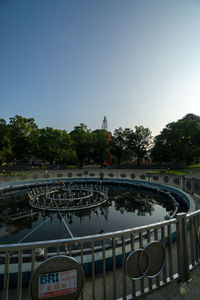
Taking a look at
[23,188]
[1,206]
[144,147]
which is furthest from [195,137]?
[1,206]

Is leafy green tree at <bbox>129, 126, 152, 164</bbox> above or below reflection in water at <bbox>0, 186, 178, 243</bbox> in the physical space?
above

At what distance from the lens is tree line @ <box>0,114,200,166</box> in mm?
33812

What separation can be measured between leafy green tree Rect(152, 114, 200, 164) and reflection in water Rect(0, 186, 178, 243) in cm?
2576

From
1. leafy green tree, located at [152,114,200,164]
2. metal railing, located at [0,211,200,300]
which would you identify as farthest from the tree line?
metal railing, located at [0,211,200,300]

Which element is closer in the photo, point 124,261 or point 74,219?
point 124,261

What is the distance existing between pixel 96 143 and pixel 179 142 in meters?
23.5

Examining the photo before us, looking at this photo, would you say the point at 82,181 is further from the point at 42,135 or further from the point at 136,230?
the point at 42,135

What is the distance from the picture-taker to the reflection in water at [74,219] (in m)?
6.60

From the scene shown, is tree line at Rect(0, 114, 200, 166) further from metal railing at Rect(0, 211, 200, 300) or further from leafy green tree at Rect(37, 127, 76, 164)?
metal railing at Rect(0, 211, 200, 300)

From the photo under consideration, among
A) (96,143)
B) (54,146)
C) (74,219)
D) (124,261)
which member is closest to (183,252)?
(124,261)

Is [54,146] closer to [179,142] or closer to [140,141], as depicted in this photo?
[140,141]

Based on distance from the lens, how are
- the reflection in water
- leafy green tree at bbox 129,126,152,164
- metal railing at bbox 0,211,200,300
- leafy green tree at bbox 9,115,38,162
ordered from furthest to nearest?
leafy green tree at bbox 129,126,152,164 < leafy green tree at bbox 9,115,38,162 < the reflection in water < metal railing at bbox 0,211,200,300

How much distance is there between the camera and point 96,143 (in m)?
47.8

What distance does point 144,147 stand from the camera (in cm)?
4538
